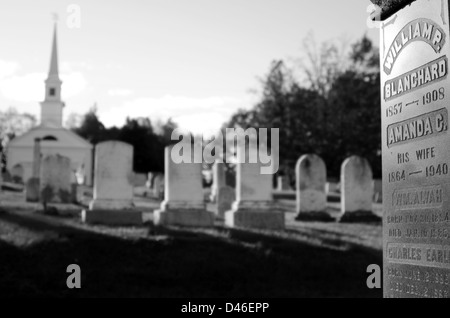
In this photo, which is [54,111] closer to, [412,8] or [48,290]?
[48,290]

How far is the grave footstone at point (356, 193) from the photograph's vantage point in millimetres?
18984

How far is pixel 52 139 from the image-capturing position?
64500mm

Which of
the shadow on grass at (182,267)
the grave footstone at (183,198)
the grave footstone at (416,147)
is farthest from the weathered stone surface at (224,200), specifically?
the grave footstone at (416,147)

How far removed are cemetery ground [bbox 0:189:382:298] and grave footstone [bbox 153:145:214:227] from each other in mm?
1778

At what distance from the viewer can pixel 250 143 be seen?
17156 millimetres

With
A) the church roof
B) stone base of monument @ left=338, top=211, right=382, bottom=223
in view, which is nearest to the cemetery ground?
stone base of monument @ left=338, top=211, right=382, bottom=223

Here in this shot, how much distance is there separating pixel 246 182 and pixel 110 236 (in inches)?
205

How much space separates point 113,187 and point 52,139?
1975 inches

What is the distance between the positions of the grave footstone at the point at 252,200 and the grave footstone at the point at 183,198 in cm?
90

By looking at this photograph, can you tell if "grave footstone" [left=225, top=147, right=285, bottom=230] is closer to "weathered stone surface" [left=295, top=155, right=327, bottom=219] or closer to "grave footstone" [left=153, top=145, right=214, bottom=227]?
"grave footstone" [left=153, top=145, right=214, bottom=227]

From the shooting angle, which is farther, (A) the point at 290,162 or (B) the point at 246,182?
(A) the point at 290,162

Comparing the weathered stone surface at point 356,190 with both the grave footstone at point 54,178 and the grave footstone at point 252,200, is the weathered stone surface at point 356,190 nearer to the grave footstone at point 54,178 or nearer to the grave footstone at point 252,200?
the grave footstone at point 252,200
